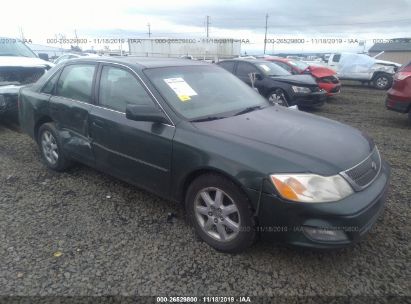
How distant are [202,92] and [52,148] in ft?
7.55

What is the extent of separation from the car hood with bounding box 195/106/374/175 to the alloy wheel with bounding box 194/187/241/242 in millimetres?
471

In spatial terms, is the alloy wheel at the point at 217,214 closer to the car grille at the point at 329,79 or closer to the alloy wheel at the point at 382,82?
the car grille at the point at 329,79

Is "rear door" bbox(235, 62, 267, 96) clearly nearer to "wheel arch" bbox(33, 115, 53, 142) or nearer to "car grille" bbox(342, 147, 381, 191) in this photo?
"wheel arch" bbox(33, 115, 53, 142)

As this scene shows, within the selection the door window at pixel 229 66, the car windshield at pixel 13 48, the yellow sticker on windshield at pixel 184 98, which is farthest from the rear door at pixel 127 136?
the door window at pixel 229 66

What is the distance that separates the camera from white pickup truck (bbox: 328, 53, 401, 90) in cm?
1500

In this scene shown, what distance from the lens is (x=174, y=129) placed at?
9.21ft

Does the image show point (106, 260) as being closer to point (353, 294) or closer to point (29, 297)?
point (29, 297)

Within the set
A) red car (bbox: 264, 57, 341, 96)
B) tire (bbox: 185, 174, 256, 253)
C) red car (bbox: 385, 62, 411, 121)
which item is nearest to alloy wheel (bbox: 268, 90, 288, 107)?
red car (bbox: 385, 62, 411, 121)

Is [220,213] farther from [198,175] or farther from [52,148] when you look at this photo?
[52,148]

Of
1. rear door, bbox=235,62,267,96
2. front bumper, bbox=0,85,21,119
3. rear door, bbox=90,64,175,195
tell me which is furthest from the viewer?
rear door, bbox=235,62,267,96

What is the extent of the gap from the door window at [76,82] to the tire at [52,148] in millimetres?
520

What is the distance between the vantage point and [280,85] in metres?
8.41

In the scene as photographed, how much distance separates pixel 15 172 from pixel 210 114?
9.80 ft

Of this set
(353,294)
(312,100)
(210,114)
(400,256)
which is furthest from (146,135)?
(312,100)
